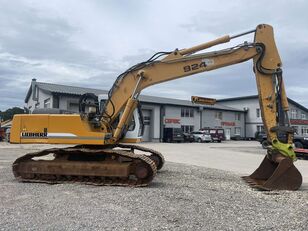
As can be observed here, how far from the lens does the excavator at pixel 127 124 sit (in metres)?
10.4

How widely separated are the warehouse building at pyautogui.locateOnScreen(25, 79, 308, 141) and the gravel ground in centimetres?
2954

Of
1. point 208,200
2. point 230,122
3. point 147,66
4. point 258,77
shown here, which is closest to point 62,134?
point 147,66

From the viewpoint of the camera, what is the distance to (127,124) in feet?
37.1

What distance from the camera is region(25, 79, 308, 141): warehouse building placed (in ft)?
141

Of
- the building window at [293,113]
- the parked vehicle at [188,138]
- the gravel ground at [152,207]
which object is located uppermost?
the building window at [293,113]

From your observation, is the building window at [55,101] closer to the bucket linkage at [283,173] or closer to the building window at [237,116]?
the bucket linkage at [283,173]

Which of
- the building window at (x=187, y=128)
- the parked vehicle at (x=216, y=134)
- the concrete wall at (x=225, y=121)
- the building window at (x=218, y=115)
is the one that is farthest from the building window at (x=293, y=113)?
the parked vehicle at (x=216, y=134)

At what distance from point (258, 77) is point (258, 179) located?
128 inches

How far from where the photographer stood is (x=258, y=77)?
425 inches

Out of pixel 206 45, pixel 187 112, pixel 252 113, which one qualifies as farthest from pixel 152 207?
pixel 252 113

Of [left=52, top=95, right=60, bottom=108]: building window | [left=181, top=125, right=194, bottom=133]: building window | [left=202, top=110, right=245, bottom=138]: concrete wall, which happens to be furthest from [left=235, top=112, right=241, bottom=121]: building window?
[left=52, top=95, right=60, bottom=108]: building window

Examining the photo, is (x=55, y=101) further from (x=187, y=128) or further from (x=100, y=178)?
(x=100, y=178)

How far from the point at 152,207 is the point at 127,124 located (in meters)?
4.11

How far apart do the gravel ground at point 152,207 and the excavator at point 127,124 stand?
62 cm
